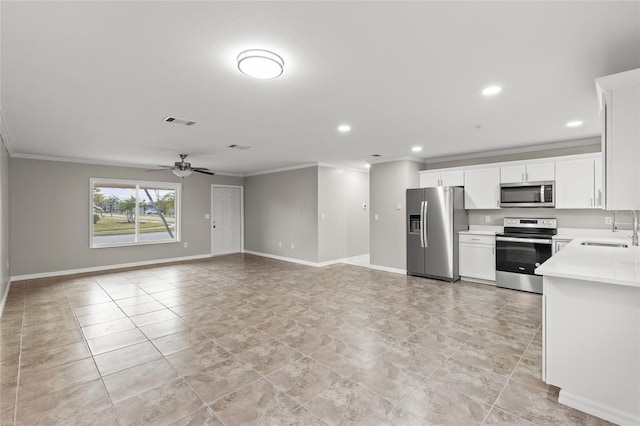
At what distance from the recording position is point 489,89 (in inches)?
109

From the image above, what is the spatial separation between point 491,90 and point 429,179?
3402mm

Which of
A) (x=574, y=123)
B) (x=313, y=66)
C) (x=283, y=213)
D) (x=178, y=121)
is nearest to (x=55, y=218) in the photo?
(x=178, y=121)

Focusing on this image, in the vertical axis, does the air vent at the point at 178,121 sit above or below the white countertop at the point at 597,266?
above

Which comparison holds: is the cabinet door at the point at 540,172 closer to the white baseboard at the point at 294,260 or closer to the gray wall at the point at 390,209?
the gray wall at the point at 390,209

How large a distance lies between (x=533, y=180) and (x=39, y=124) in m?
7.18

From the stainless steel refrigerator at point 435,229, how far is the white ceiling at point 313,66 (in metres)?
1.45

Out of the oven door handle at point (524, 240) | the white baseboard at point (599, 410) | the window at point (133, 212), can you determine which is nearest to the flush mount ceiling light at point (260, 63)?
the white baseboard at point (599, 410)

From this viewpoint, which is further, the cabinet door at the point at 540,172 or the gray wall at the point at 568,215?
the cabinet door at the point at 540,172

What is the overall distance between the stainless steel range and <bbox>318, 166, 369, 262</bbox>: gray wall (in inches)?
140

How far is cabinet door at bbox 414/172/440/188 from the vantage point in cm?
601

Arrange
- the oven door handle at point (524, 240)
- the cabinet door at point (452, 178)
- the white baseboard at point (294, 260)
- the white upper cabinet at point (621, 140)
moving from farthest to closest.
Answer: the white baseboard at point (294, 260), the cabinet door at point (452, 178), the oven door handle at point (524, 240), the white upper cabinet at point (621, 140)

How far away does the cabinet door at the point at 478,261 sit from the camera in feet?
17.1

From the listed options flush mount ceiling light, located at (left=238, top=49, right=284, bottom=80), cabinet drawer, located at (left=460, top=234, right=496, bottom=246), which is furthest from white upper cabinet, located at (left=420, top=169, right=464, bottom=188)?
flush mount ceiling light, located at (left=238, top=49, right=284, bottom=80)

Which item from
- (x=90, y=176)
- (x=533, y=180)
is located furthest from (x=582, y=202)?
(x=90, y=176)
